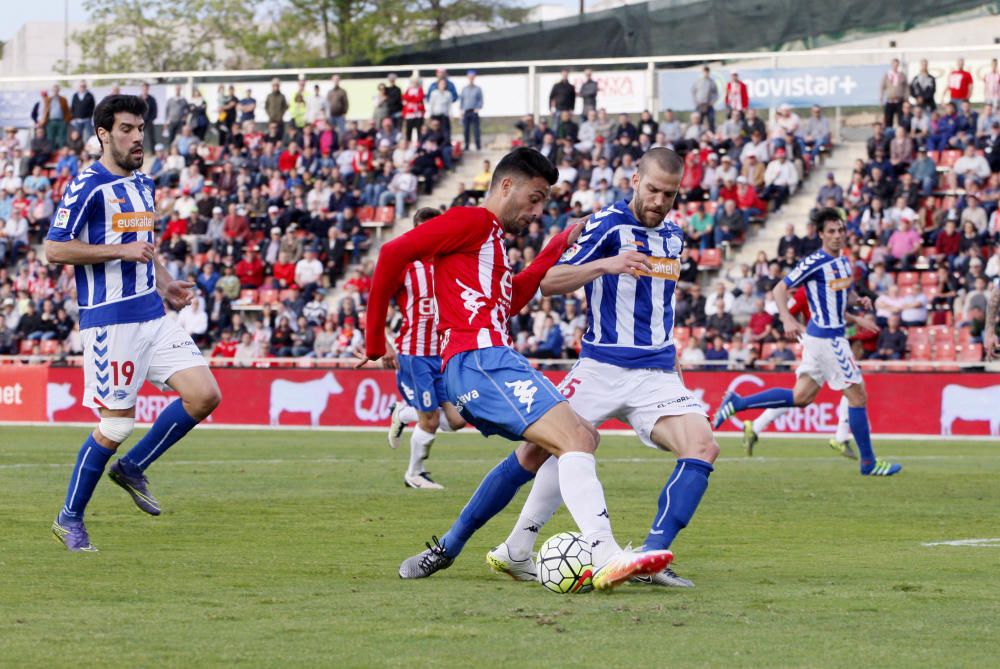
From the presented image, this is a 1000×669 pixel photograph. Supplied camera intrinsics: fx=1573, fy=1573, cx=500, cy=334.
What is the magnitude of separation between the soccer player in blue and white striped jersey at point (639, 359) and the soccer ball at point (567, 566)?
0.41 metres

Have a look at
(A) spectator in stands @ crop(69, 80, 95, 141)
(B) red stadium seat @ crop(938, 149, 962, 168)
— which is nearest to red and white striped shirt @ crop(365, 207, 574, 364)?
(B) red stadium seat @ crop(938, 149, 962, 168)

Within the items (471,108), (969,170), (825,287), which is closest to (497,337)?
(825,287)

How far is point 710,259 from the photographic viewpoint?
1197 inches

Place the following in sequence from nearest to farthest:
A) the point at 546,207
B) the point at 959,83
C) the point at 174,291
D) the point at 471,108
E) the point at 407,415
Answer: the point at 174,291, the point at 407,415, the point at 959,83, the point at 546,207, the point at 471,108

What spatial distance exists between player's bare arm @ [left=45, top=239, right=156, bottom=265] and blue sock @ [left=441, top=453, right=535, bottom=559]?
2688 mm

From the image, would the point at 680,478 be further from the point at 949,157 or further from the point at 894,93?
the point at 894,93

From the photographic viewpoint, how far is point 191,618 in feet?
22.3

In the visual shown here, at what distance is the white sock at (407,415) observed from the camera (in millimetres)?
16547

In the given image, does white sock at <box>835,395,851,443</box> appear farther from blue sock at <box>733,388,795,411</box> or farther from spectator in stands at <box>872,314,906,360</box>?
spectator in stands at <box>872,314,906,360</box>

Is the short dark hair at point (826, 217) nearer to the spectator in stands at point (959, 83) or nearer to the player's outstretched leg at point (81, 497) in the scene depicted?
the player's outstretched leg at point (81, 497)

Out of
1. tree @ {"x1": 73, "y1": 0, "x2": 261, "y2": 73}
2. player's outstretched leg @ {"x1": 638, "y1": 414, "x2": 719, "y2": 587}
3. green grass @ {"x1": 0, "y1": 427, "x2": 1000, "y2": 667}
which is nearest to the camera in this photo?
green grass @ {"x1": 0, "y1": 427, "x2": 1000, "y2": 667}

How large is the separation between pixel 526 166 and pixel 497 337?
0.87 metres

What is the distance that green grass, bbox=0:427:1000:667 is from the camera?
6098mm

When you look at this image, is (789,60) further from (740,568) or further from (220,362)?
(740,568)
